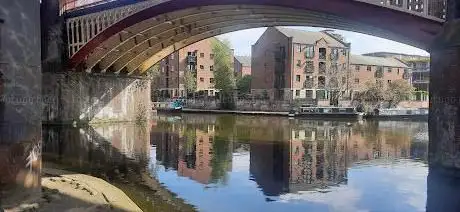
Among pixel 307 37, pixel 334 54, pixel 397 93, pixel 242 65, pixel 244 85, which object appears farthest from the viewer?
pixel 242 65

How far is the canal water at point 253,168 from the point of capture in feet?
43.3

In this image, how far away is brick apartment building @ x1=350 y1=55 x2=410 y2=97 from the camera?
80.9 m

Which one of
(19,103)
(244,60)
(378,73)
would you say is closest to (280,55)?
(378,73)

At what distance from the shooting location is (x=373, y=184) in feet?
52.2

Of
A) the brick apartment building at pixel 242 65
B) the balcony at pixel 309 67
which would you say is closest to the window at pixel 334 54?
the balcony at pixel 309 67

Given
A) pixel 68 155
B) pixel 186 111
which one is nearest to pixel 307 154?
pixel 68 155

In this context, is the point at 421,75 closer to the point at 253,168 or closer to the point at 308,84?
the point at 308,84

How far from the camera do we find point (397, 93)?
65125mm

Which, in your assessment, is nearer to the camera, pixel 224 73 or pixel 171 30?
pixel 171 30

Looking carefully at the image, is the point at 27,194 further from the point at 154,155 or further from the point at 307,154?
the point at 307,154

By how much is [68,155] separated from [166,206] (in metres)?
11.2

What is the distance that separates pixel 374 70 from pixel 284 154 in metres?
65.6

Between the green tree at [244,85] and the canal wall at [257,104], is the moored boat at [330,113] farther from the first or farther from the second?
the green tree at [244,85]

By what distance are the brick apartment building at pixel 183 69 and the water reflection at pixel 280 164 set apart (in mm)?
61387
